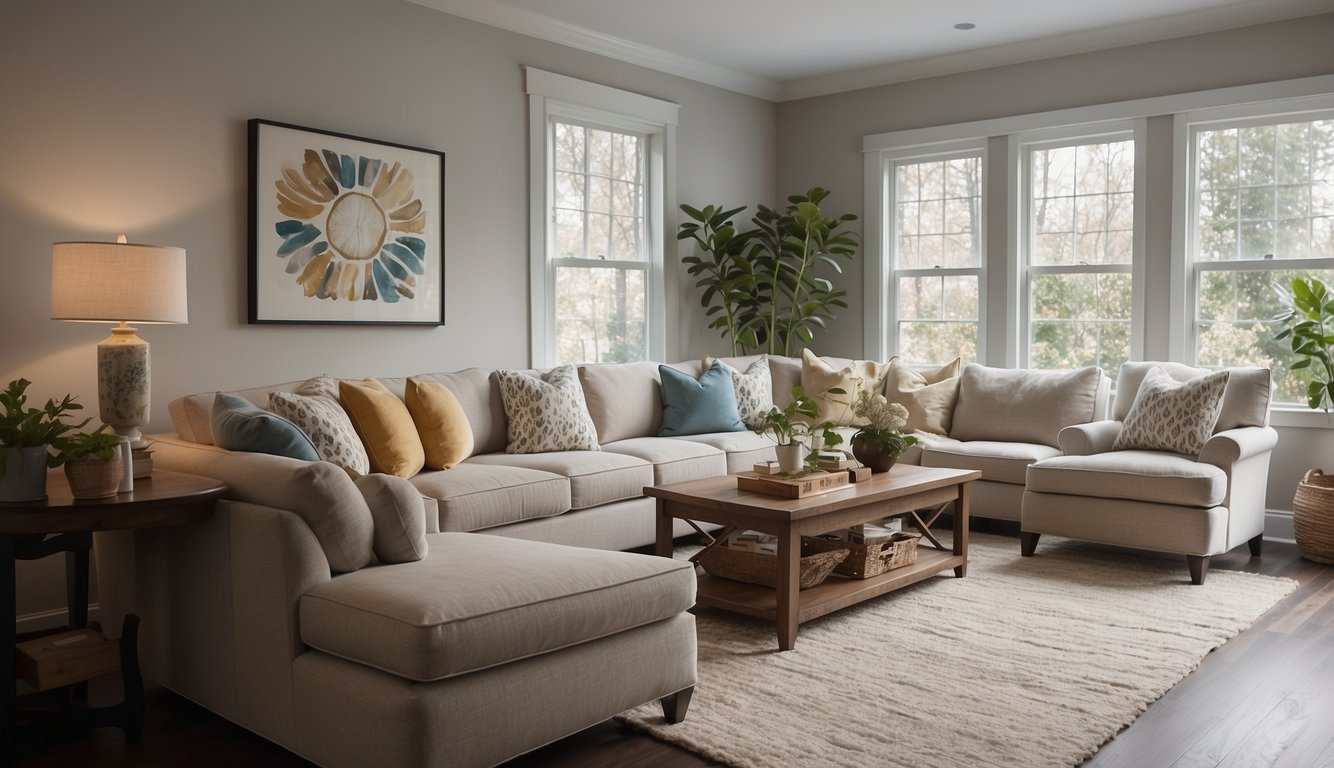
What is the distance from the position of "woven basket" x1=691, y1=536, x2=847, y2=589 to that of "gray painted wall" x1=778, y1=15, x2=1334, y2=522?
299 cm

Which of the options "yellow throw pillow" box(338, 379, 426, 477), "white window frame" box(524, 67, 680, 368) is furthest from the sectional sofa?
"white window frame" box(524, 67, 680, 368)

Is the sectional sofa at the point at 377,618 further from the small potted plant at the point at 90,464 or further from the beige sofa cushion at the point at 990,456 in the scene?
the beige sofa cushion at the point at 990,456

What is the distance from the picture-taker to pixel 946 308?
667cm

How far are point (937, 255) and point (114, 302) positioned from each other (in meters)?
4.86

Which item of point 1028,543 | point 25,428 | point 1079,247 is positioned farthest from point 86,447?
point 1079,247

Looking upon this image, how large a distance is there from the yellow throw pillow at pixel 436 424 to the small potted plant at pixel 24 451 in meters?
1.63

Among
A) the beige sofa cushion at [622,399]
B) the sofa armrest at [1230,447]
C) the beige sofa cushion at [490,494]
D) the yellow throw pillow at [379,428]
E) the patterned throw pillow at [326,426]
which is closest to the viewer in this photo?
the patterned throw pillow at [326,426]

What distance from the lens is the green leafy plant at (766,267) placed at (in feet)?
21.1

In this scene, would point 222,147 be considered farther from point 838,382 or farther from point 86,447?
point 838,382

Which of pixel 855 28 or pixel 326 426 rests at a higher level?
pixel 855 28

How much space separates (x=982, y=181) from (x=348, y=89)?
3.76 metres

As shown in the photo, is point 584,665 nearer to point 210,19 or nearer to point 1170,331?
point 210,19

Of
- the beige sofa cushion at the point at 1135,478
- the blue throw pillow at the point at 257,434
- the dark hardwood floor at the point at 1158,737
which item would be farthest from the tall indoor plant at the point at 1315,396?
the blue throw pillow at the point at 257,434

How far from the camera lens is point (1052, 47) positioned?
600cm
